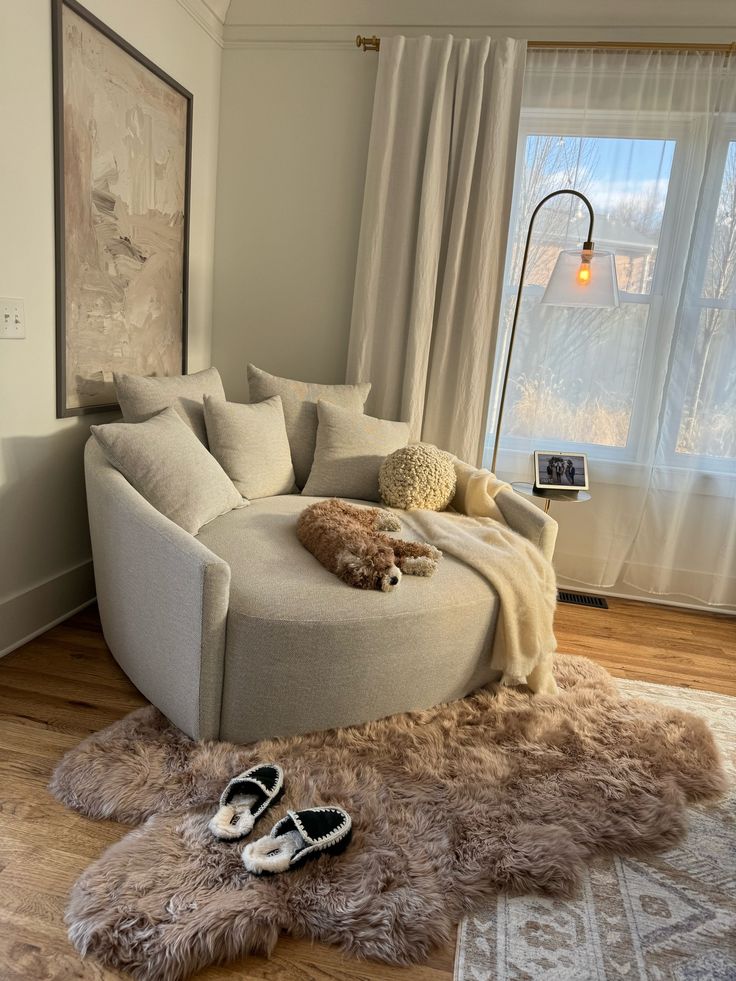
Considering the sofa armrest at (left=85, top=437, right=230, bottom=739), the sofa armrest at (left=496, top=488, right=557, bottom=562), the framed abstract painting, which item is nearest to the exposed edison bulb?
the sofa armrest at (left=496, top=488, right=557, bottom=562)

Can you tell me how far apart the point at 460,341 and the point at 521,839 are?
2125mm

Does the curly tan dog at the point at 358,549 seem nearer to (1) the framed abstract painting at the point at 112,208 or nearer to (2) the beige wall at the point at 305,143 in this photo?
(1) the framed abstract painting at the point at 112,208

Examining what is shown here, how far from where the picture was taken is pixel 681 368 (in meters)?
3.01

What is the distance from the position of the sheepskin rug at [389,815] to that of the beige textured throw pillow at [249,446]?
0.93 meters

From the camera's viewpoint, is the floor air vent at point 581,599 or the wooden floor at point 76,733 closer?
the wooden floor at point 76,733

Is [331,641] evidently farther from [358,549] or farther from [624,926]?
[624,926]

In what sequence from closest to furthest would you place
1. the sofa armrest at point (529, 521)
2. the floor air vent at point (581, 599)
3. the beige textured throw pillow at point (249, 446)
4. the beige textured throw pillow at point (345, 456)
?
the sofa armrest at point (529, 521), the beige textured throw pillow at point (249, 446), the beige textured throw pillow at point (345, 456), the floor air vent at point (581, 599)

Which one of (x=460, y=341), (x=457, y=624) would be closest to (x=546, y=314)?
(x=460, y=341)

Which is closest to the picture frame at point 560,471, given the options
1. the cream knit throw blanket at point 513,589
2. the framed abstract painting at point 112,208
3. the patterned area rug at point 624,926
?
the cream knit throw blanket at point 513,589

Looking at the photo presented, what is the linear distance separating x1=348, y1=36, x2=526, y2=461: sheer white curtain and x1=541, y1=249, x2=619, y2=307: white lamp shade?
0.39 meters

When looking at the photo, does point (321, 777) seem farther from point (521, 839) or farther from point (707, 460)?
point (707, 460)

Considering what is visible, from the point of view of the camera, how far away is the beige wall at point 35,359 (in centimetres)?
198

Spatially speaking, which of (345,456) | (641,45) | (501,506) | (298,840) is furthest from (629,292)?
(298,840)

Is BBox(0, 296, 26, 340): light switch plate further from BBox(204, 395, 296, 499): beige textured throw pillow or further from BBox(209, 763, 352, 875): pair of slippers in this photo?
BBox(209, 763, 352, 875): pair of slippers
